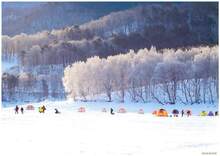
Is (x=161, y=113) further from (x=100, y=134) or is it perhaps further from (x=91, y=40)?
(x=100, y=134)

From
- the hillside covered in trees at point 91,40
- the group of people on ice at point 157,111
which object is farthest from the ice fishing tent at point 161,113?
the hillside covered in trees at point 91,40

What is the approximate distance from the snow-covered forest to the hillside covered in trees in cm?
11

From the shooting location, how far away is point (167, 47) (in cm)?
1041

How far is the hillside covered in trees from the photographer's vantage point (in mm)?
9867

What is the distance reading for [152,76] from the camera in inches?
411

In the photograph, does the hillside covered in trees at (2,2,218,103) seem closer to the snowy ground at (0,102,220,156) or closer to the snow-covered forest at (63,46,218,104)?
the snow-covered forest at (63,46,218,104)

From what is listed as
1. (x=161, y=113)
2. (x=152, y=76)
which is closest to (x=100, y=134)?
(x=161, y=113)

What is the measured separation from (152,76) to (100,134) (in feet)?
9.26

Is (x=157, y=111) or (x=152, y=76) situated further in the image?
(x=152, y=76)

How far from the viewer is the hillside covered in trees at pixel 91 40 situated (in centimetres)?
987

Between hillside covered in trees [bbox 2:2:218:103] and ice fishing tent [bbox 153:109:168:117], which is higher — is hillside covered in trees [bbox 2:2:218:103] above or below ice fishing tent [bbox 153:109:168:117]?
above

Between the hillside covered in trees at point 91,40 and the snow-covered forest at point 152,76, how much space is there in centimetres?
11

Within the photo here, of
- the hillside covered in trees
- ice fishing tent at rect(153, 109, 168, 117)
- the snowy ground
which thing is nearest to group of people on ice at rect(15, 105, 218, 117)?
ice fishing tent at rect(153, 109, 168, 117)

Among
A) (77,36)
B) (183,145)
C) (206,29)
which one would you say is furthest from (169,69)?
(183,145)
